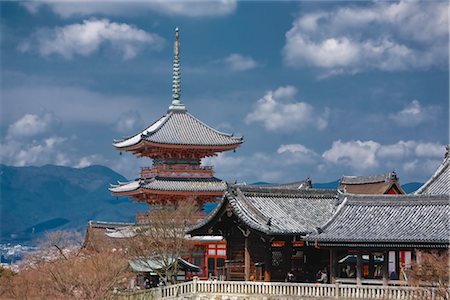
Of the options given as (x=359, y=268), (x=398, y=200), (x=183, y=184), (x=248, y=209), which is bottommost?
(x=359, y=268)

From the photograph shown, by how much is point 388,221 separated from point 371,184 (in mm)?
24067

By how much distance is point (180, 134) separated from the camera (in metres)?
65.1

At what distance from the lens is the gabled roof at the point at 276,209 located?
Result: 1633 inches

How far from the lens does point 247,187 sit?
144 feet

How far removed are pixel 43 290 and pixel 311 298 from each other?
14.0 m

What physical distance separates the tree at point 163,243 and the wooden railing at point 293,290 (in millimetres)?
4373

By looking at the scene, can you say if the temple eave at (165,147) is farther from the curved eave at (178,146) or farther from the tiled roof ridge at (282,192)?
→ the tiled roof ridge at (282,192)

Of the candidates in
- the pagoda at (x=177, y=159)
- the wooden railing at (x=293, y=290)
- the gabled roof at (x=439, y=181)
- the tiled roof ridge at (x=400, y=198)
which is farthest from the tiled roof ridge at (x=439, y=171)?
the pagoda at (x=177, y=159)

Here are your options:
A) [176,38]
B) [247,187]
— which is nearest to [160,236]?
[247,187]

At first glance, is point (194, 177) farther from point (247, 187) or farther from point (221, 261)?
point (247, 187)

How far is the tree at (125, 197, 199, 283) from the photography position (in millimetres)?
48781

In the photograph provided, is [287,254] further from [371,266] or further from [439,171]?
[439,171]

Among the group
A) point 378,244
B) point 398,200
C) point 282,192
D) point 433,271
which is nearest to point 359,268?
point 378,244

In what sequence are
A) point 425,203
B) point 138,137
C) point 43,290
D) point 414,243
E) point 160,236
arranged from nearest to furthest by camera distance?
point 414,243
point 425,203
point 43,290
point 160,236
point 138,137
